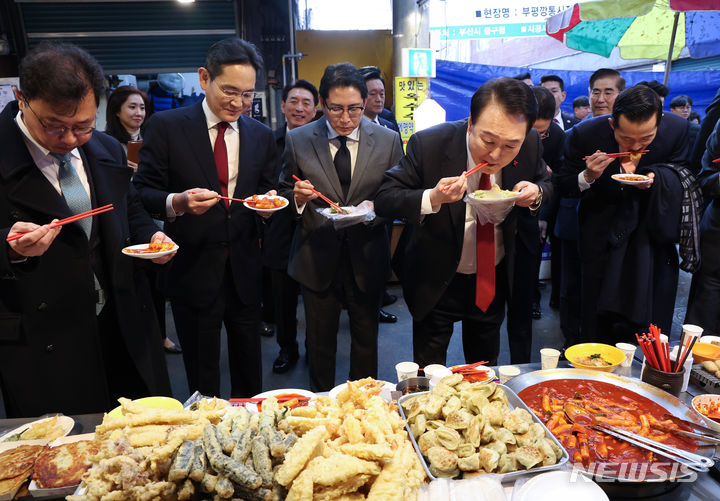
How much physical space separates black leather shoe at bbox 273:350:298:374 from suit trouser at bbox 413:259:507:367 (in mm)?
1699

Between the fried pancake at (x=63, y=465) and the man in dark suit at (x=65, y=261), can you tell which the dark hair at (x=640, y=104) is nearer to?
the man in dark suit at (x=65, y=261)

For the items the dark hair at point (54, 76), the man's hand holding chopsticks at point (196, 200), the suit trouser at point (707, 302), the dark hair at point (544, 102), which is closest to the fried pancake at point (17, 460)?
the dark hair at point (54, 76)

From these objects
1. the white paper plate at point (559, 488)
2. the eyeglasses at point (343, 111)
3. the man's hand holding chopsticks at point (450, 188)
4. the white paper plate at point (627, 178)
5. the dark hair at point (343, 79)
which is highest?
the dark hair at point (343, 79)

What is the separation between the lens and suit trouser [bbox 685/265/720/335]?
342 centimetres

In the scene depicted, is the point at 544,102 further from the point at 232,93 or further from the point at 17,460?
the point at 17,460

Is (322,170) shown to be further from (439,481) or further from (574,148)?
(439,481)

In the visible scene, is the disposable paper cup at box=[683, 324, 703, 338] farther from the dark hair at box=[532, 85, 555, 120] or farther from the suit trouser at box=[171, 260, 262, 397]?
the dark hair at box=[532, 85, 555, 120]

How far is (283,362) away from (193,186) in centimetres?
202

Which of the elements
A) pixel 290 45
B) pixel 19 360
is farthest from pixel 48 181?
pixel 290 45

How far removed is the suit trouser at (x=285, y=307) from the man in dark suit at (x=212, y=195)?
4.00 ft

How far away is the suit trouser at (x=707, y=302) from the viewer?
342 centimetres

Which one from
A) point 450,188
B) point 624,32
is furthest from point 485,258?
point 624,32

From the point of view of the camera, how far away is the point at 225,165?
8.64ft

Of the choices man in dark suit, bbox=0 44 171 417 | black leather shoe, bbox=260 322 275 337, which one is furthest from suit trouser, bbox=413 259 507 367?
black leather shoe, bbox=260 322 275 337
